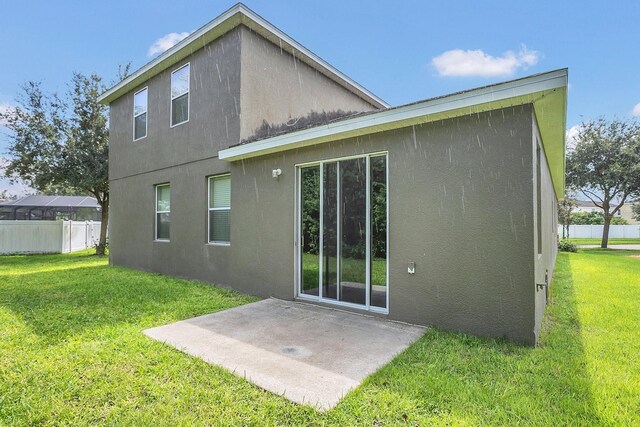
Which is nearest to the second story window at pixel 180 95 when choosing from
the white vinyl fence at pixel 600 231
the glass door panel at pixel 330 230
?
the glass door panel at pixel 330 230

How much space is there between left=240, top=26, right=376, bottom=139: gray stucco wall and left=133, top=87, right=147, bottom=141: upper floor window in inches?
176

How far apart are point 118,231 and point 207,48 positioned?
264 inches

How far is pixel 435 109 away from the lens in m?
4.32

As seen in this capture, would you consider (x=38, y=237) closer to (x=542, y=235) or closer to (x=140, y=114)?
(x=140, y=114)

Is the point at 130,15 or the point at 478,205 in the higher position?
the point at 130,15

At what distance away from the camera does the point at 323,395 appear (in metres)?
2.89

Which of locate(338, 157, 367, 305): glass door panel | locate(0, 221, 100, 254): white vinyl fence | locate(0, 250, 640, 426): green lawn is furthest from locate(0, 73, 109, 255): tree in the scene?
locate(338, 157, 367, 305): glass door panel

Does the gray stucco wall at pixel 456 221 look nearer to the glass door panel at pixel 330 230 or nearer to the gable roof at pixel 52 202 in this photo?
the glass door panel at pixel 330 230

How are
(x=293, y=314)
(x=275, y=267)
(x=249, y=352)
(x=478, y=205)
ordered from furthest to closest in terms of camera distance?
(x=275, y=267)
(x=293, y=314)
(x=478, y=205)
(x=249, y=352)

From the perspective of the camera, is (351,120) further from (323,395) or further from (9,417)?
(9,417)

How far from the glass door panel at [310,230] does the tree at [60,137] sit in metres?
12.4

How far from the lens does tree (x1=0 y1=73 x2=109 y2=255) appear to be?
1406 centimetres

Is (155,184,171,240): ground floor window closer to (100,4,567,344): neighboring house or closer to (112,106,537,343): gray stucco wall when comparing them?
(100,4,567,344): neighboring house

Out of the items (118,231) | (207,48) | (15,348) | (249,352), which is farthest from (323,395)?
(118,231)
